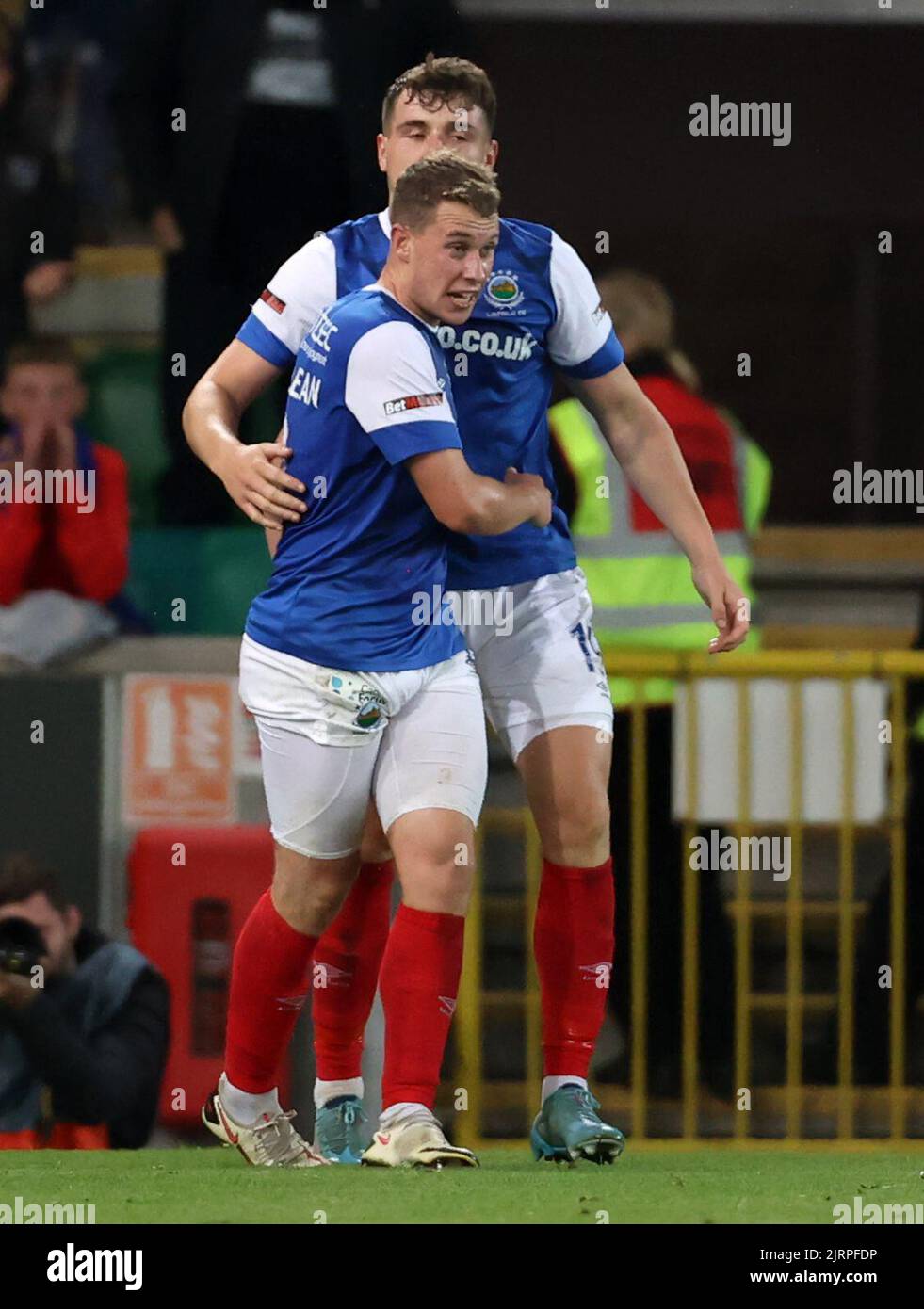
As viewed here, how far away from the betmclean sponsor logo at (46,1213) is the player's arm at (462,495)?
1.27 metres

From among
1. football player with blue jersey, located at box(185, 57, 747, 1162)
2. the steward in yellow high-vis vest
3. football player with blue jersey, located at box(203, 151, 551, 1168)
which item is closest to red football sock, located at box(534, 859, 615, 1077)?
football player with blue jersey, located at box(185, 57, 747, 1162)

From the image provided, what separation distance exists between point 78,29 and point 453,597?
13.9ft

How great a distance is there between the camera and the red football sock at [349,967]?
17.8 feet

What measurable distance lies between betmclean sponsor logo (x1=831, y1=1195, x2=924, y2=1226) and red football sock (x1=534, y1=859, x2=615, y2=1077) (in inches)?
30.9

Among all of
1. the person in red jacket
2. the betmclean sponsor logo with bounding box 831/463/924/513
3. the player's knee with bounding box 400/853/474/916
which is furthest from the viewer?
the betmclean sponsor logo with bounding box 831/463/924/513

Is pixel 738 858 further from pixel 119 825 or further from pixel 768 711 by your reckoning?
pixel 119 825

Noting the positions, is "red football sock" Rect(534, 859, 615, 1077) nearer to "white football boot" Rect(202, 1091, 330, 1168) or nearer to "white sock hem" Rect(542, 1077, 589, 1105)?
"white sock hem" Rect(542, 1077, 589, 1105)

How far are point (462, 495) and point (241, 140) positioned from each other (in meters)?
3.99

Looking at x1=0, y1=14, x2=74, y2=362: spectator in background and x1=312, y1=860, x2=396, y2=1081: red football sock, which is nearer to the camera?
x1=312, y1=860, x2=396, y2=1081: red football sock

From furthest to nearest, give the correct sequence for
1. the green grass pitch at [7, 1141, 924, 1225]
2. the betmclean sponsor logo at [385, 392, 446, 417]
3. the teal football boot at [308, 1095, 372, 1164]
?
the teal football boot at [308, 1095, 372, 1164] → the betmclean sponsor logo at [385, 392, 446, 417] → the green grass pitch at [7, 1141, 924, 1225]

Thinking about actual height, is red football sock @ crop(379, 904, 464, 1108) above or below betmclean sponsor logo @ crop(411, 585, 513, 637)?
below

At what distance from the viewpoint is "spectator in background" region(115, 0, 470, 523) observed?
330 inches
